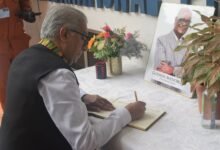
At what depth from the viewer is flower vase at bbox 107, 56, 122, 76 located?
184cm

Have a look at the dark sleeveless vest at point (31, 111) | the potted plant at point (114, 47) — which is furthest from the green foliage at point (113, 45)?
the dark sleeveless vest at point (31, 111)

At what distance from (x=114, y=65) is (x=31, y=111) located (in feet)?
2.59

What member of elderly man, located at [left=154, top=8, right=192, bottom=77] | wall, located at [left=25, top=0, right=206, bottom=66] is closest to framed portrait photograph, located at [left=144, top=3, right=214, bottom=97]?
elderly man, located at [left=154, top=8, right=192, bottom=77]

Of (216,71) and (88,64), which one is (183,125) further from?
(88,64)

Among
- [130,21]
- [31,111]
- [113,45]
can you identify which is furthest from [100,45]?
[31,111]

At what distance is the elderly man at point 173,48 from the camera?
1.55 metres

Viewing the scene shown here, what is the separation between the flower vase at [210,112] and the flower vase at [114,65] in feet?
2.42

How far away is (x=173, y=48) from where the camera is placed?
5.23ft

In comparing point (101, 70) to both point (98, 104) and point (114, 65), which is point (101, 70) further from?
point (98, 104)

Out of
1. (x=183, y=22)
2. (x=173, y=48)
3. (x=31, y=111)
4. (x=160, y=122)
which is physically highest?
(x=183, y=22)

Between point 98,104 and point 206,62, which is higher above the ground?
point 206,62

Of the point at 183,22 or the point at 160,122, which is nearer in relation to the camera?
the point at 160,122

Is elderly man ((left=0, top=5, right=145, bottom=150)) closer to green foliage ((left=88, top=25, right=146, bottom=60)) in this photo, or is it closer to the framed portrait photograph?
the framed portrait photograph

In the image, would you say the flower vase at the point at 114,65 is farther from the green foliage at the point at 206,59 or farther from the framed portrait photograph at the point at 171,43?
the green foliage at the point at 206,59
